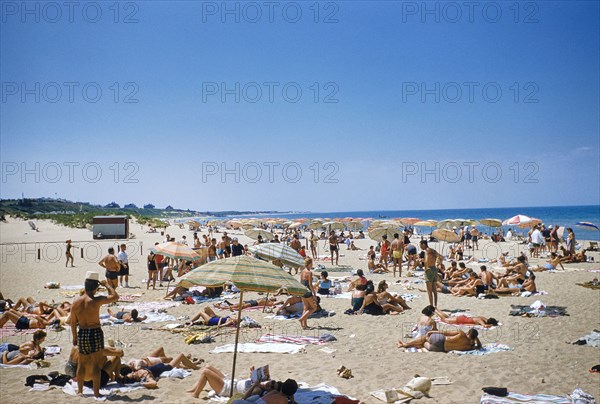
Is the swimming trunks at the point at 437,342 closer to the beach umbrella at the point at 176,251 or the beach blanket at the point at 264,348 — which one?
the beach blanket at the point at 264,348

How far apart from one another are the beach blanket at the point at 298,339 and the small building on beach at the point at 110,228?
105 feet

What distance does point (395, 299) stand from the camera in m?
10.3

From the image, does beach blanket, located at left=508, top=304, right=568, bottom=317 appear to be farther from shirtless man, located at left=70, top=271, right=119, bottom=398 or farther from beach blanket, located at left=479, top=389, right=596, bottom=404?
shirtless man, located at left=70, top=271, right=119, bottom=398

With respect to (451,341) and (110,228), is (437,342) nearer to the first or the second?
(451,341)

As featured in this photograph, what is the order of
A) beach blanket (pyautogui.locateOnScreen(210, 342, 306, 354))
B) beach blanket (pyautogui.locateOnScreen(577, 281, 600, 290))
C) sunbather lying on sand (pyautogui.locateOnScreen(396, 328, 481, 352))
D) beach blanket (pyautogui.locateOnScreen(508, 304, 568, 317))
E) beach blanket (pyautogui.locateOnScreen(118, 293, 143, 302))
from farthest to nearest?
beach blanket (pyautogui.locateOnScreen(577, 281, 600, 290)) < beach blanket (pyautogui.locateOnScreen(118, 293, 143, 302)) < beach blanket (pyautogui.locateOnScreen(508, 304, 568, 317)) < beach blanket (pyautogui.locateOnScreen(210, 342, 306, 354)) < sunbather lying on sand (pyautogui.locateOnScreen(396, 328, 481, 352))

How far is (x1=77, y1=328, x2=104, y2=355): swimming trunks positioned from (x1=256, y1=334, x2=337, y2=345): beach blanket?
332cm

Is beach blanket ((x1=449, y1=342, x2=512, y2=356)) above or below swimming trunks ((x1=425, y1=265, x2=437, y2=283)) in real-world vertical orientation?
below

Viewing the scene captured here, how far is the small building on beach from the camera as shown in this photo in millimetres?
36750

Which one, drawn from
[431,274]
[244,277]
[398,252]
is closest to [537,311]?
[431,274]

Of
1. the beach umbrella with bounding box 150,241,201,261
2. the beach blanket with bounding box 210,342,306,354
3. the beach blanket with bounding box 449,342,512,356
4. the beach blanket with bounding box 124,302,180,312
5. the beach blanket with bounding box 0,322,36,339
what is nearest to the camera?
the beach blanket with bounding box 449,342,512,356

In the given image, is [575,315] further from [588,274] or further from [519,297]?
[588,274]

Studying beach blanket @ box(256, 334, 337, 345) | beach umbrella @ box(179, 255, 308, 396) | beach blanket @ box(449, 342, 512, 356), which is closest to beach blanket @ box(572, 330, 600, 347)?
beach blanket @ box(449, 342, 512, 356)

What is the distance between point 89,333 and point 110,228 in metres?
35.0

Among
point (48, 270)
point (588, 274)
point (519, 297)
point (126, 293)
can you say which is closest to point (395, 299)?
point (519, 297)
